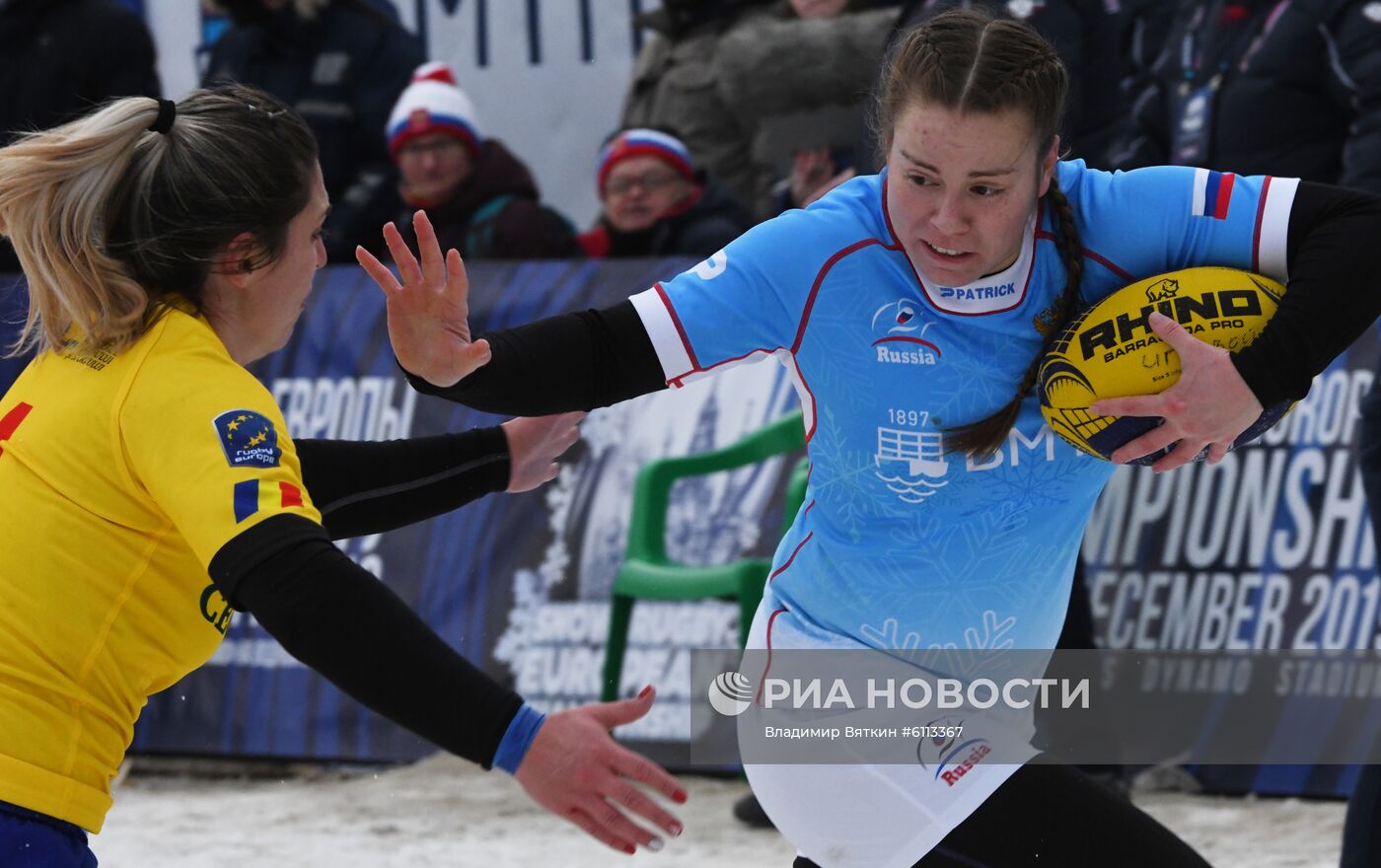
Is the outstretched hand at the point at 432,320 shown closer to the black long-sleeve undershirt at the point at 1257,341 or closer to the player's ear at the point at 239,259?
the black long-sleeve undershirt at the point at 1257,341

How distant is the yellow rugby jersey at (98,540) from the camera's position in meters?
2.35

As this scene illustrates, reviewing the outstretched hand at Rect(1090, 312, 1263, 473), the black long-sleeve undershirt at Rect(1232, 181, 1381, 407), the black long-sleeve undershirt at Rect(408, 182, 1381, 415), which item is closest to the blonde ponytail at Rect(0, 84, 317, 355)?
the black long-sleeve undershirt at Rect(408, 182, 1381, 415)

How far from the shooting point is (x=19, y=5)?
7.15 m

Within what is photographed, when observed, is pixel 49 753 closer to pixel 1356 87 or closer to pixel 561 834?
pixel 561 834

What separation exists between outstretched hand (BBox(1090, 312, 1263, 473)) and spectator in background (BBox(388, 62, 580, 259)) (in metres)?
4.11

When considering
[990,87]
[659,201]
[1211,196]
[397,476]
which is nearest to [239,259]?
[397,476]

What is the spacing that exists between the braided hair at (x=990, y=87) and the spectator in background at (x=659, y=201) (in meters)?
3.40

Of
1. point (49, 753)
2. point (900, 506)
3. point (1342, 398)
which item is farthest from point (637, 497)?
point (49, 753)

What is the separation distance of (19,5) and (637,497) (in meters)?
A: 3.48

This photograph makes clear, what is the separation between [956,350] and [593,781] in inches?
38.1

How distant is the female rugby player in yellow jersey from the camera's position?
218cm

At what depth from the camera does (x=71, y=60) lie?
7.04 metres

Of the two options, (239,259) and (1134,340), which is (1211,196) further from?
(239,259)

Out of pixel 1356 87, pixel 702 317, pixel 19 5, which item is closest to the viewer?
pixel 702 317
